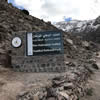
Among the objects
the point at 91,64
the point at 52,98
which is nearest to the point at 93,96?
the point at 52,98

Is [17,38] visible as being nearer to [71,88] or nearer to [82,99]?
[71,88]

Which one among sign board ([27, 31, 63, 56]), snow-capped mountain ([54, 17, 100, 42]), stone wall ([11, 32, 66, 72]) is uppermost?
snow-capped mountain ([54, 17, 100, 42])

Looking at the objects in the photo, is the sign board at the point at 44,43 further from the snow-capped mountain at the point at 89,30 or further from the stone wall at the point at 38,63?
the snow-capped mountain at the point at 89,30

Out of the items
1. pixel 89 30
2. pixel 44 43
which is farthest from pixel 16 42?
pixel 89 30

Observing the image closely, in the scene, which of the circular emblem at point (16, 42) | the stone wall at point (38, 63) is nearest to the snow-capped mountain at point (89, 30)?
the stone wall at point (38, 63)

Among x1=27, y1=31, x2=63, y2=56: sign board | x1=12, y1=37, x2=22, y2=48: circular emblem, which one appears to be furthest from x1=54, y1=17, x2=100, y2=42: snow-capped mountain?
x1=12, y1=37, x2=22, y2=48: circular emblem

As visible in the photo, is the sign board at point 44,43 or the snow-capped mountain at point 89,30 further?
the snow-capped mountain at point 89,30

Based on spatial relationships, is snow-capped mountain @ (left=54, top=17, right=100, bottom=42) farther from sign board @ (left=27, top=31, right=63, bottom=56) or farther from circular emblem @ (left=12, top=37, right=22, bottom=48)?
circular emblem @ (left=12, top=37, right=22, bottom=48)

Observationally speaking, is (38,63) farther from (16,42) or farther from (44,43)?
(16,42)

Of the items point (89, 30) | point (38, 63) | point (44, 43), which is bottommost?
point (38, 63)

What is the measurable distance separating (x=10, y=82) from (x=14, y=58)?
119 inches

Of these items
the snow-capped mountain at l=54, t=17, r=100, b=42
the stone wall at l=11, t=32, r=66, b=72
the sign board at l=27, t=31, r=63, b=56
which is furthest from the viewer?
the snow-capped mountain at l=54, t=17, r=100, b=42

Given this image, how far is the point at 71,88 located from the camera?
25.0ft

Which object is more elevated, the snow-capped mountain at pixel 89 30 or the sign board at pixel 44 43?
the snow-capped mountain at pixel 89 30
